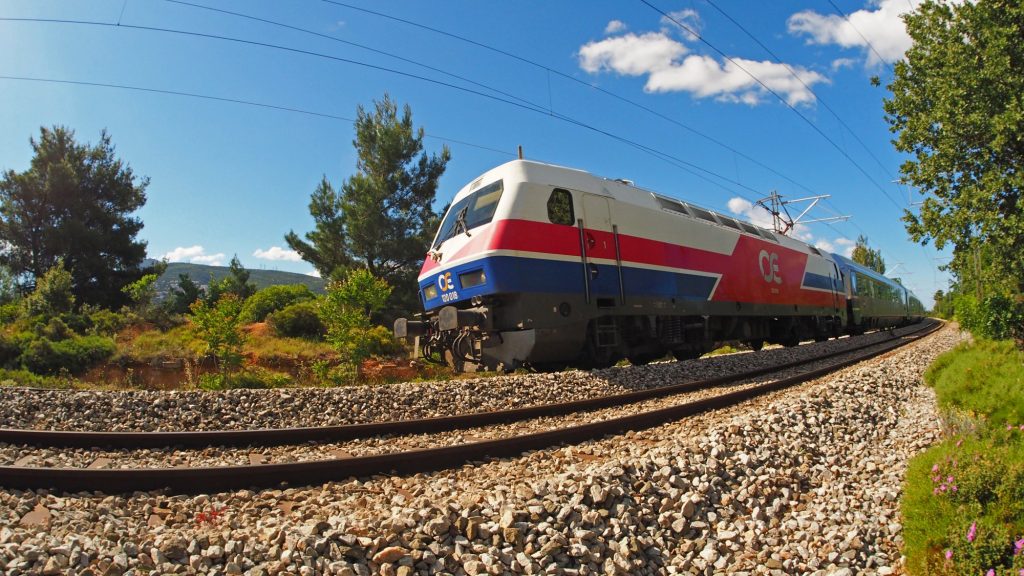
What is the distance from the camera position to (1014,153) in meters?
14.4

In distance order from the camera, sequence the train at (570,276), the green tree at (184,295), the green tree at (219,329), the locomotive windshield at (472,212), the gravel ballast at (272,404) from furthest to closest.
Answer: the green tree at (184,295), the green tree at (219,329), the locomotive windshield at (472,212), the train at (570,276), the gravel ballast at (272,404)

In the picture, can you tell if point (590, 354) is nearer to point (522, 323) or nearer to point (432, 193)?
point (522, 323)

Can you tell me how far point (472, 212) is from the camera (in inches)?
374

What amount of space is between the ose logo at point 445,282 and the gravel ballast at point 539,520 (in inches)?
186

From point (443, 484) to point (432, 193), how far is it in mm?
24458

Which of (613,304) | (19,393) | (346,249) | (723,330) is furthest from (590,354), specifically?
(346,249)

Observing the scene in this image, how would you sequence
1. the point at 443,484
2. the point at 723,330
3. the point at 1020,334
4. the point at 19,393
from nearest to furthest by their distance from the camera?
the point at 443,484
the point at 19,393
the point at 723,330
the point at 1020,334

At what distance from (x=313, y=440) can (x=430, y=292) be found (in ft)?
15.3

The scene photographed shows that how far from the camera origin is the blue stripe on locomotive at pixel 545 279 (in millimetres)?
8492

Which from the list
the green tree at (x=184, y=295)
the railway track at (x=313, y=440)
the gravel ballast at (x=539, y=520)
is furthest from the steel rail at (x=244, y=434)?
the green tree at (x=184, y=295)

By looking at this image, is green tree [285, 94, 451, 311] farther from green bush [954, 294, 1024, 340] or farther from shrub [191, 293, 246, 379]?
green bush [954, 294, 1024, 340]

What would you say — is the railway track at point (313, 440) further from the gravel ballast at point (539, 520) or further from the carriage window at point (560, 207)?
the carriage window at point (560, 207)

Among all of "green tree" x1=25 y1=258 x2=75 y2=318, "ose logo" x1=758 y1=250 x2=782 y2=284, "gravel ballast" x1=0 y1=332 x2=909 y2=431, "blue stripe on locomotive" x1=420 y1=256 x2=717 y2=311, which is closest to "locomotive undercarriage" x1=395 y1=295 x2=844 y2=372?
"blue stripe on locomotive" x1=420 y1=256 x2=717 y2=311

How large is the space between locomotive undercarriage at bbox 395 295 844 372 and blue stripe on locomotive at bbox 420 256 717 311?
0.20m
